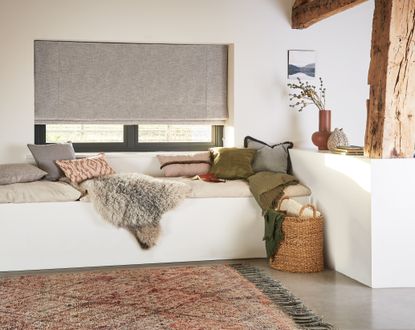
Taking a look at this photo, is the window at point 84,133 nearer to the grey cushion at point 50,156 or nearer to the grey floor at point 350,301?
the grey cushion at point 50,156

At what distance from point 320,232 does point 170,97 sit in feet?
7.07

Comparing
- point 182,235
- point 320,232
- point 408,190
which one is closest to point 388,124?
point 408,190

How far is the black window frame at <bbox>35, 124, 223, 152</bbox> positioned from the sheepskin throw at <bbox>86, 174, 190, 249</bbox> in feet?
3.90

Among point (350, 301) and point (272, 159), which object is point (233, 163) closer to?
point (272, 159)

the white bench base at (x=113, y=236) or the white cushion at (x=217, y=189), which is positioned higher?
the white cushion at (x=217, y=189)

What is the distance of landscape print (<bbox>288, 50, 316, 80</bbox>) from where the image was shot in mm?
7105

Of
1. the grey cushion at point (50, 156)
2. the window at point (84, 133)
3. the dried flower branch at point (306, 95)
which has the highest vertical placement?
the dried flower branch at point (306, 95)

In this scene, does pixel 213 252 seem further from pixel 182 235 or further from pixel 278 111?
pixel 278 111

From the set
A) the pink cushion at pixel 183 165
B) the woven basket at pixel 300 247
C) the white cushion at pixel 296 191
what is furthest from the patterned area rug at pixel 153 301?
the pink cushion at pixel 183 165

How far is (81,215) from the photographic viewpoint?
5.70 metres

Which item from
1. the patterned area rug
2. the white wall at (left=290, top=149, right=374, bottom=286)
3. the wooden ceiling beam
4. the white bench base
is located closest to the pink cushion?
the white bench base

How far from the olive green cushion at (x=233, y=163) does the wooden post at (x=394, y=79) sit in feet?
5.15

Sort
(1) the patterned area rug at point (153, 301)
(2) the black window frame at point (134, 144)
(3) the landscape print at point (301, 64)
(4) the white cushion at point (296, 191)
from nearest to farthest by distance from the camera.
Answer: (1) the patterned area rug at point (153, 301)
(4) the white cushion at point (296, 191)
(2) the black window frame at point (134, 144)
(3) the landscape print at point (301, 64)

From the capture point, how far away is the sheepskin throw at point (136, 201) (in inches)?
224
